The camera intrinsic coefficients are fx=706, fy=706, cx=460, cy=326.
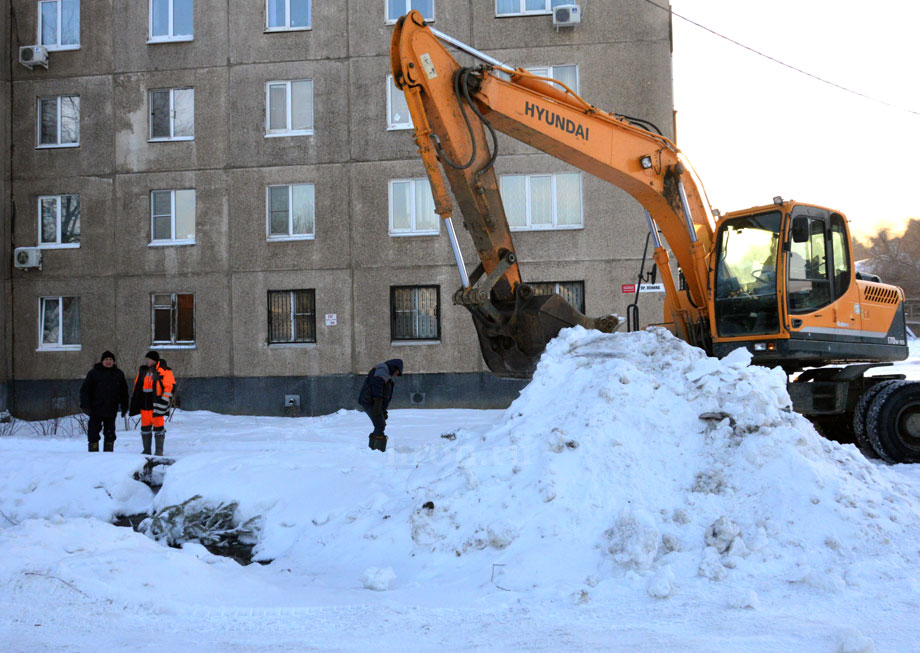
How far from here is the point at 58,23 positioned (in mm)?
18000

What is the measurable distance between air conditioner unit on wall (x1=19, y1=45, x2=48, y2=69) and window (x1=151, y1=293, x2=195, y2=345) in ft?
21.8

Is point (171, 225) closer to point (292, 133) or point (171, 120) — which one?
point (171, 120)

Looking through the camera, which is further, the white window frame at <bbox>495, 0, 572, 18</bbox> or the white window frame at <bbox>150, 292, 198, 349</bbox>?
the white window frame at <bbox>150, 292, 198, 349</bbox>

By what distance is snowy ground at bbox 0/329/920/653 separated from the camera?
13.0ft

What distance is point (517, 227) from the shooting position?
1625 centimetres

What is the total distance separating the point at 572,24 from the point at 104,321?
13158 millimetres

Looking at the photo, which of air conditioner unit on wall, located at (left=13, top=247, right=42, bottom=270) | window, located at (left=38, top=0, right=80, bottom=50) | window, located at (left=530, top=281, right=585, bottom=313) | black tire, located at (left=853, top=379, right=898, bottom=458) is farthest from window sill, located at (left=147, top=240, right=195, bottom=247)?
black tire, located at (left=853, top=379, right=898, bottom=458)

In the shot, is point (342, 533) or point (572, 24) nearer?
point (342, 533)

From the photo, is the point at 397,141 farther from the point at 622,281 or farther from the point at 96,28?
the point at 96,28

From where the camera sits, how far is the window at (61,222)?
17641 mm

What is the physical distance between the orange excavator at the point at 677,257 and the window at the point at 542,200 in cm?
702

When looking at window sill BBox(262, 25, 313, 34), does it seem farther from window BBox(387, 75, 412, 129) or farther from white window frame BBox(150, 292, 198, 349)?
white window frame BBox(150, 292, 198, 349)

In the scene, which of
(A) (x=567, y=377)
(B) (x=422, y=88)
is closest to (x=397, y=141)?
(B) (x=422, y=88)

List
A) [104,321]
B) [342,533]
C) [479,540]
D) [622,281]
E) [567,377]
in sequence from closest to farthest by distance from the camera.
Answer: [479,540] < [342,533] < [567,377] < [622,281] < [104,321]
